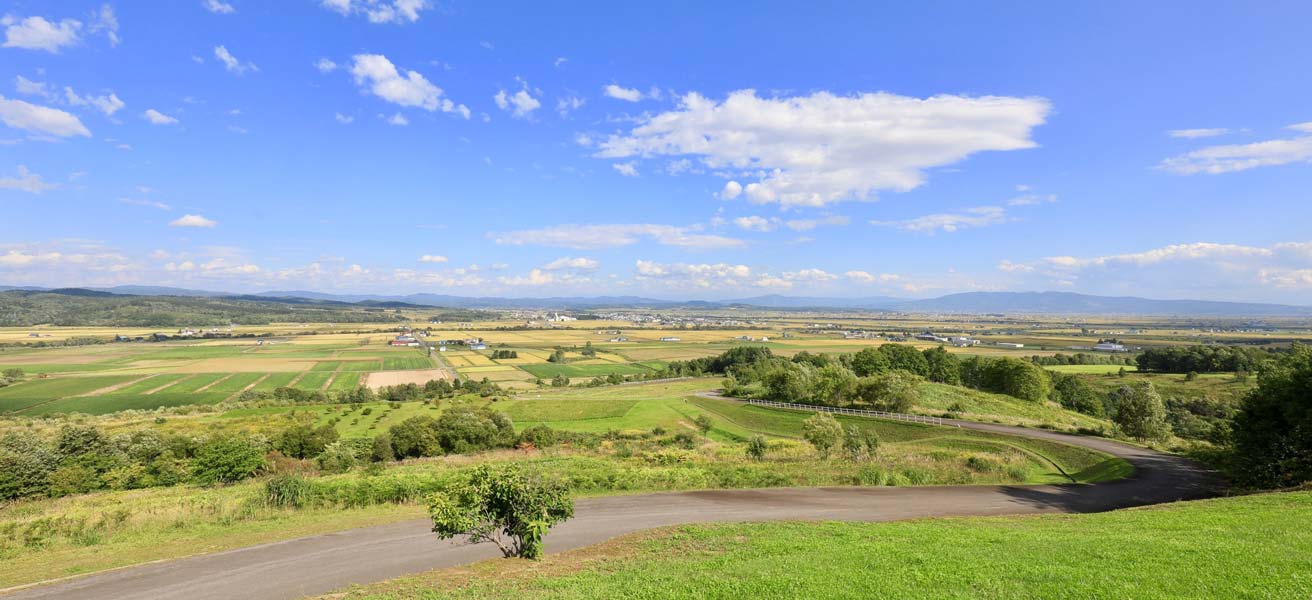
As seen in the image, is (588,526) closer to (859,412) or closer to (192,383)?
(859,412)

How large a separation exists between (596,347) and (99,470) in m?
131

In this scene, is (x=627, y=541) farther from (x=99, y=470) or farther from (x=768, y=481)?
(x=99, y=470)

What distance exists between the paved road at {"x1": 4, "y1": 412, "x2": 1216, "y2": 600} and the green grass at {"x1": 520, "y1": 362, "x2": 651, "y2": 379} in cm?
8322

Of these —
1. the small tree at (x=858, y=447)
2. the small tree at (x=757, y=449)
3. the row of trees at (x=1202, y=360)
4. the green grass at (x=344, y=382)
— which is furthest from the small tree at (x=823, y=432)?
the row of trees at (x=1202, y=360)

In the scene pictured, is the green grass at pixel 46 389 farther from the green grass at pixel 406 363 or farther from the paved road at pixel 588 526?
the paved road at pixel 588 526

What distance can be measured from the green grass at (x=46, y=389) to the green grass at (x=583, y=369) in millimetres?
68782

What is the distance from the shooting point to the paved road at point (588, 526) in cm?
1611

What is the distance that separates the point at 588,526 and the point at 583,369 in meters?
95.5

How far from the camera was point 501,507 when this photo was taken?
49.5 feet

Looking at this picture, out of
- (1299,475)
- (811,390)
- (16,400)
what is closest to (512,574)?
(1299,475)

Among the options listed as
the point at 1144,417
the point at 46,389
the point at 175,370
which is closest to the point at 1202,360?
the point at 1144,417

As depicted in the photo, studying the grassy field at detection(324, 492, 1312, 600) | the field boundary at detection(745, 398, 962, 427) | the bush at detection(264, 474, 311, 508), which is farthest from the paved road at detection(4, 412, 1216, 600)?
the field boundary at detection(745, 398, 962, 427)

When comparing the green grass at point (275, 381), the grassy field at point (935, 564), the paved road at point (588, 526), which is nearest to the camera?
the grassy field at point (935, 564)

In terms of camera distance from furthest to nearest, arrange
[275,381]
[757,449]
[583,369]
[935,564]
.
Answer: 1. [583,369]
2. [275,381]
3. [757,449]
4. [935,564]
